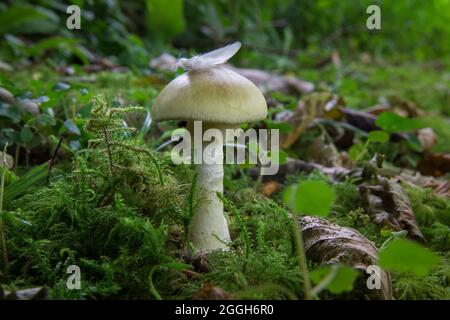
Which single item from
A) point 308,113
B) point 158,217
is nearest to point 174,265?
point 158,217

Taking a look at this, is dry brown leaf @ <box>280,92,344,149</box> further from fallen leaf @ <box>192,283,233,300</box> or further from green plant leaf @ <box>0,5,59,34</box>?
green plant leaf @ <box>0,5,59,34</box>

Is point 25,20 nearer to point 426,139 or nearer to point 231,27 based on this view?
point 231,27

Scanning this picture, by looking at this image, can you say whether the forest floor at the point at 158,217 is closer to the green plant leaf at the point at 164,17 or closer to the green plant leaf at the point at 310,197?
the green plant leaf at the point at 310,197

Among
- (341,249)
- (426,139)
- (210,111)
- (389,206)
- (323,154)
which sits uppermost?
(426,139)

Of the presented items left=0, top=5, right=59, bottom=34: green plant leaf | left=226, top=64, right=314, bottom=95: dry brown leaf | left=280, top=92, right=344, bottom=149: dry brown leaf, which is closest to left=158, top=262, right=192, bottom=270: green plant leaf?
left=280, top=92, right=344, bottom=149: dry brown leaf

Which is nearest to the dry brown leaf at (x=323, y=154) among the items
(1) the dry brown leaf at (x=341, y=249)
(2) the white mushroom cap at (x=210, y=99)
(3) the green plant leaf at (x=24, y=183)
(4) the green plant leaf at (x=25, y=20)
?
(1) the dry brown leaf at (x=341, y=249)
